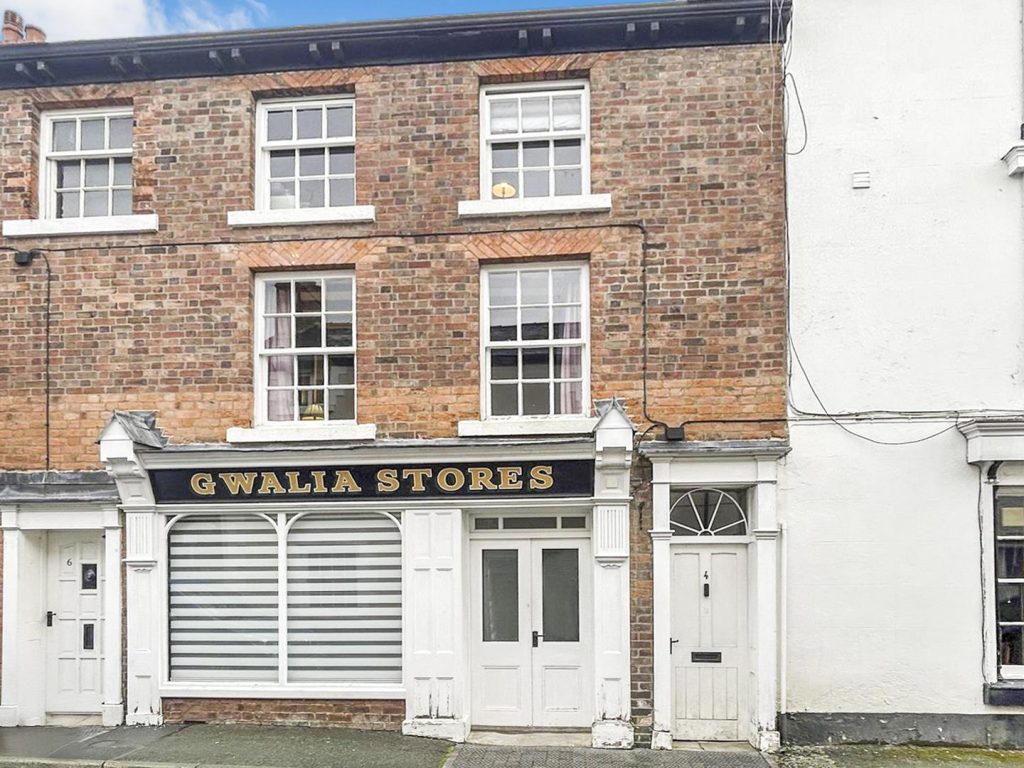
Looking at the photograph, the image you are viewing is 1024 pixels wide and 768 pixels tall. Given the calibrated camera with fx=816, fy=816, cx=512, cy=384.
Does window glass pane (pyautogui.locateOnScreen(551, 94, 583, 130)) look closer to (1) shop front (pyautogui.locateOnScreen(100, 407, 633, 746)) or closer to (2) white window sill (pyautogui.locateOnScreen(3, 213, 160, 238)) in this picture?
(1) shop front (pyautogui.locateOnScreen(100, 407, 633, 746))

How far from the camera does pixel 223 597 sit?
8922 millimetres

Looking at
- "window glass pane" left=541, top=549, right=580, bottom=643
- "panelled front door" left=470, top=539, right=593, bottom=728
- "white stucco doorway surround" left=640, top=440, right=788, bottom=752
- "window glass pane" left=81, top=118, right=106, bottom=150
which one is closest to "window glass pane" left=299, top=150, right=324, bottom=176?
"window glass pane" left=81, top=118, right=106, bottom=150

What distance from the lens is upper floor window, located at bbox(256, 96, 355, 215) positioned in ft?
29.8

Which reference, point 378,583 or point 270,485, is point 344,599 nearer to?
point 378,583

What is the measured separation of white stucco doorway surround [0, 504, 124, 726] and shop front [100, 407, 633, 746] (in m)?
0.32

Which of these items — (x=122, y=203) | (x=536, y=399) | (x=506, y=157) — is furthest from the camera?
(x=122, y=203)

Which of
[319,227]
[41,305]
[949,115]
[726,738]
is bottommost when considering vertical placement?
[726,738]

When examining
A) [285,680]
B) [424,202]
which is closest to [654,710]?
[285,680]

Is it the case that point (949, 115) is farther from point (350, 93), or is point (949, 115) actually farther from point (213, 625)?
point (213, 625)

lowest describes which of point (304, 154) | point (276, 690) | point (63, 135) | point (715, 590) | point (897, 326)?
point (276, 690)

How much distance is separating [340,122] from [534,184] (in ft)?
7.52

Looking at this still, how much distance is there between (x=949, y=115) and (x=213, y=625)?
9.43 m

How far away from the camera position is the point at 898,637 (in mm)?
8125

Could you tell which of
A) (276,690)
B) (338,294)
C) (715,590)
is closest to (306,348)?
(338,294)
